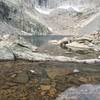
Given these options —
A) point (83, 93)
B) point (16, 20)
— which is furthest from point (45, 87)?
point (16, 20)

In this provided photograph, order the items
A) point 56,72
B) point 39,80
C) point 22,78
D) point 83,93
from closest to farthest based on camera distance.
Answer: point 83,93
point 39,80
point 22,78
point 56,72

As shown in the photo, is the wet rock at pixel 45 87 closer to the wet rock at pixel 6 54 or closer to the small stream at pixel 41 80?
the small stream at pixel 41 80

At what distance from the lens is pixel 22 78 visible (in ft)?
40.8

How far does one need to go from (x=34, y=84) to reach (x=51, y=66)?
543cm

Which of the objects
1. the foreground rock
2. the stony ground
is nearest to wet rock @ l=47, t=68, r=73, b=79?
the stony ground

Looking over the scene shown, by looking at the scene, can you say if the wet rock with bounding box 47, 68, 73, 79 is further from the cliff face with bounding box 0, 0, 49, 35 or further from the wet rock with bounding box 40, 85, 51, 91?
the cliff face with bounding box 0, 0, 49, 35

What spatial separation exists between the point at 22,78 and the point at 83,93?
410cm

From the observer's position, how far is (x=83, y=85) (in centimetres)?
1114

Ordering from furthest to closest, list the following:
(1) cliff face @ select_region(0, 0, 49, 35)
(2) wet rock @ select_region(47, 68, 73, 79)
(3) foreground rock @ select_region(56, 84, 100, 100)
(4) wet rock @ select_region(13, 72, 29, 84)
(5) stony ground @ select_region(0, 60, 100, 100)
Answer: (1) cliff face @ select_region(0, 0, 49, 35)
(2) wet rock @ select_region(47, 68, 73, 79)
(4) wet rock @ select_region(13, 72, 29, 84)
(5) stony ground @ select_region(0, 60, 100, 100)
(3) foreground rock @ select_region(56, 84, 100, 100)

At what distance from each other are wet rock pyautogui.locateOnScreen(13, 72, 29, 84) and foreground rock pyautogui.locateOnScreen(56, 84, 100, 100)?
2778 mm

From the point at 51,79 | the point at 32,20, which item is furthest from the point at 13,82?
the point at 32,20

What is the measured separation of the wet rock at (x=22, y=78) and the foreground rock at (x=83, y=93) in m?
2.78

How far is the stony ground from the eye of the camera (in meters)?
9.69

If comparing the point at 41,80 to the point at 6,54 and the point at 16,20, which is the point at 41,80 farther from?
the point at 16,20
